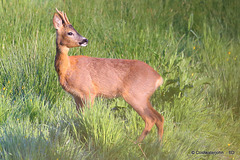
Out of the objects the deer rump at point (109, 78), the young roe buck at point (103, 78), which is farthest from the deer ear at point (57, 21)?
the deer rump at point (109, 78)

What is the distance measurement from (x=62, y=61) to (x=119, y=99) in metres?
1.08

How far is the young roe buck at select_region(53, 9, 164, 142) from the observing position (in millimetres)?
4629

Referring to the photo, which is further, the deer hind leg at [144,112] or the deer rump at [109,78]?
the deer rump at [109,78]

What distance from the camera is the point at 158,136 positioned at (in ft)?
15.1

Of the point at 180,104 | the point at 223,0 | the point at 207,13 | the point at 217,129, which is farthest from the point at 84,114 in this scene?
the point at 223,0

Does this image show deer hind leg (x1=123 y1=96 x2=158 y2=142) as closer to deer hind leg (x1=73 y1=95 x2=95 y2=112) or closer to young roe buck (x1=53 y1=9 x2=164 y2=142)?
young roe buck (x1=53 y1=9 x2=164 y2=142)

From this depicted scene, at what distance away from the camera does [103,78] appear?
488 cm

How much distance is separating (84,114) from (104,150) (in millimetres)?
471

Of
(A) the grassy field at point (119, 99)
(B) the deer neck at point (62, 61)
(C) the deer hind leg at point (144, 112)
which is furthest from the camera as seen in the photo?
(B) the deer neck at point (62, 61)

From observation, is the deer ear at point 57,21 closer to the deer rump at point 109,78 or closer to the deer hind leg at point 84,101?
the deer rump at point 109,78

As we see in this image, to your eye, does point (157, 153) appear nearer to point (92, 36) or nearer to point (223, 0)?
point (92, 36)

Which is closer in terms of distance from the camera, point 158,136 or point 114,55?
point 158,136

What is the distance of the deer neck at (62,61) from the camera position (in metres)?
4.71

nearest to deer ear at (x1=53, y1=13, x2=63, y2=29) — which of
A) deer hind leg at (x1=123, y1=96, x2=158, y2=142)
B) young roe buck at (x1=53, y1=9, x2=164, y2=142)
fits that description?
young roe buck at (x1=53, y1=9, x2=164, y2=142)
